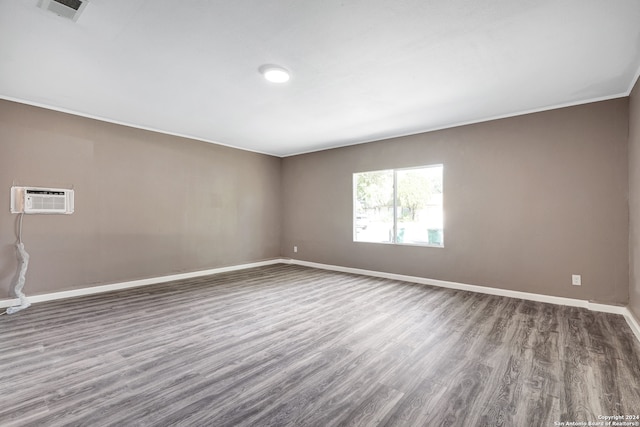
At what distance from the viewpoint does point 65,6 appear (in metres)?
1.94

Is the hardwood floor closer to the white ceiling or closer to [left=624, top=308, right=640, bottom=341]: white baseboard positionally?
[left=624, top=308, right=640, bottom=341]: white baseboard

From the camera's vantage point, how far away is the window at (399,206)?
487 centimetres

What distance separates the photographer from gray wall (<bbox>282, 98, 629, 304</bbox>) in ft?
11.3

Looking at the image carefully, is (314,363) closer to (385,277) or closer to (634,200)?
(385,277)

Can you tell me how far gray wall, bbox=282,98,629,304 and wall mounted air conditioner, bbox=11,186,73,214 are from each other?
194 inches

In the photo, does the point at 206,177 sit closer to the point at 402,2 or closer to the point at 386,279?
the point at 386,279

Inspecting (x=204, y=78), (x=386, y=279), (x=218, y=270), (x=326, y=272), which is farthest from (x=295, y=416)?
(x=218, y=270)

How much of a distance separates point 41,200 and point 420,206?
5.64 m

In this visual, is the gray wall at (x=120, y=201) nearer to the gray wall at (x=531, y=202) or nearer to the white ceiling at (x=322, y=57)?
the white ceiling at (x=322, y=57)

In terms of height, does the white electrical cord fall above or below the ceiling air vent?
below

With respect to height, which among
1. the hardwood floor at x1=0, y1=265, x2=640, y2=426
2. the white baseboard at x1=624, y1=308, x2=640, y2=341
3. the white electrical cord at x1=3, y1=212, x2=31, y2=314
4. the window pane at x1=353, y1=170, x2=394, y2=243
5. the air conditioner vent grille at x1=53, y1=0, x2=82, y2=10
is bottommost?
the hardwood floor at x1=0, y1=265, x2=640, y2=426

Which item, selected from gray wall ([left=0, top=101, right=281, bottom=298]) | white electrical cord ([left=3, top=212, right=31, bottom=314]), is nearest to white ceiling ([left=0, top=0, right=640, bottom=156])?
gray wall ([left=0, top=101, right=281, bottom=298])

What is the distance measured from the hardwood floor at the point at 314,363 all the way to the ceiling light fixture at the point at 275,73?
2.60m

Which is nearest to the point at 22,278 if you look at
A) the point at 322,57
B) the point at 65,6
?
the point at 65,6
